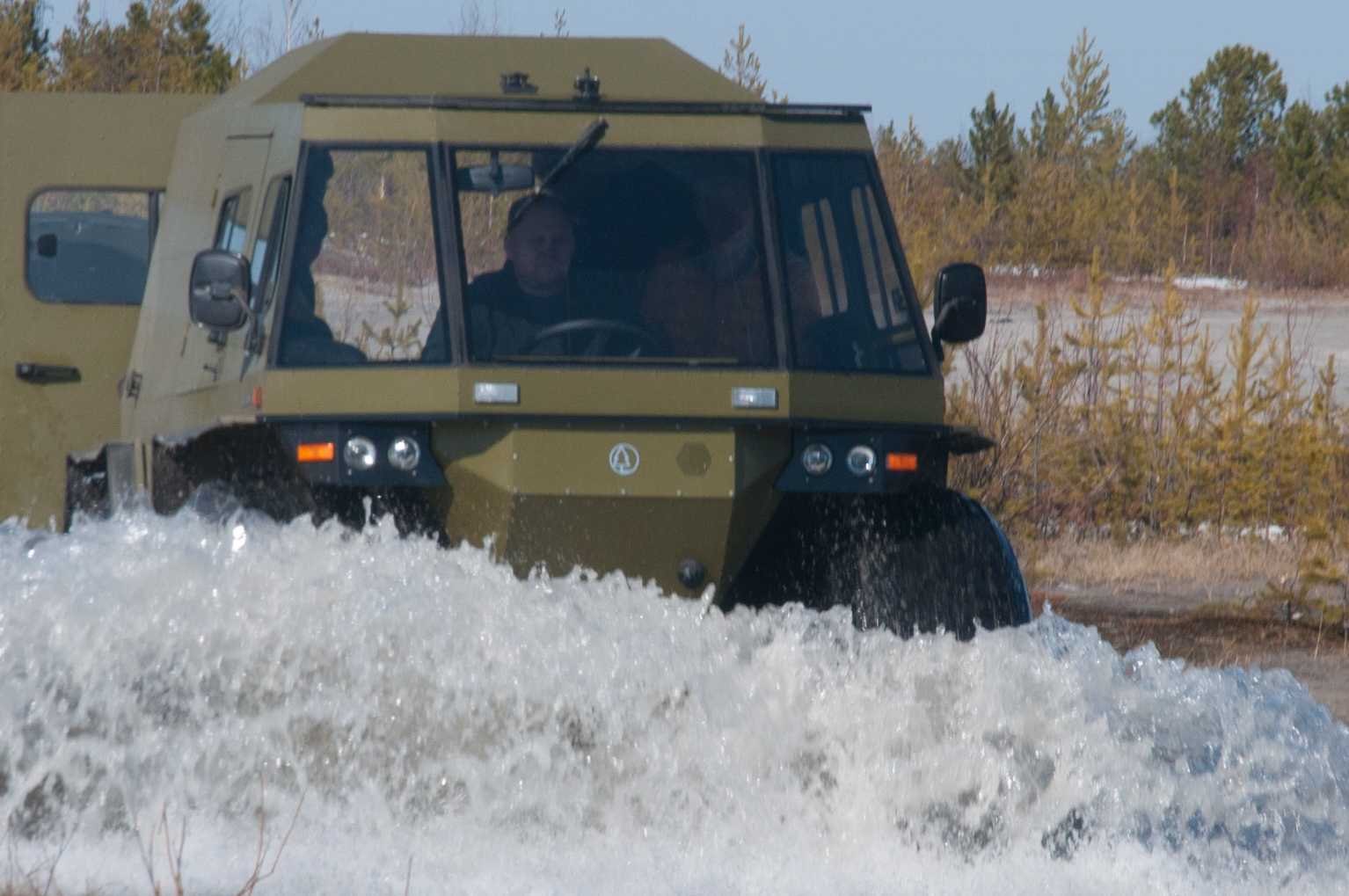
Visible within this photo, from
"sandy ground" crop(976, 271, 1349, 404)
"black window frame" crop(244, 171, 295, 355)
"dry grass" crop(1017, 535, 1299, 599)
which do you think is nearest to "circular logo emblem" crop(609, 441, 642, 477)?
"black window frame" crop(244, 171, 295, 355)

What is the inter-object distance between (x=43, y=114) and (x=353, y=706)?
16.4ft

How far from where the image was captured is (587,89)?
693 cm

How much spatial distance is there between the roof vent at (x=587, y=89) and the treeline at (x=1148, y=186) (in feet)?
25.6

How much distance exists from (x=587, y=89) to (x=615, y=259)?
625mm

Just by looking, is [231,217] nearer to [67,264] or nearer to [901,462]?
[67,264]

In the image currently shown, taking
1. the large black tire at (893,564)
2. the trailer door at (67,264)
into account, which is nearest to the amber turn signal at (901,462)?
the large black tire at (893,564)

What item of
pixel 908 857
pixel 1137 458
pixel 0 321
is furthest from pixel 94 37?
pixel 908 857

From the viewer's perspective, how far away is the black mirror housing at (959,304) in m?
7.12

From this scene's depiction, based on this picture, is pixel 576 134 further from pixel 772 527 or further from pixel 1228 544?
pixel 1228 544

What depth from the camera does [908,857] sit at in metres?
5.68

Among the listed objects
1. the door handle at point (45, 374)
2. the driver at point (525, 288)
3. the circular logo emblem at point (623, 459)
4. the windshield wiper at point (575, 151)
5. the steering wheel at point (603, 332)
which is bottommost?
the circular logo emblem at point (623, 459)

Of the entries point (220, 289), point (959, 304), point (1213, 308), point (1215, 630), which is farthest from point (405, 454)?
point (1213, 308)

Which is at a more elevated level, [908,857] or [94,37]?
[94,37]

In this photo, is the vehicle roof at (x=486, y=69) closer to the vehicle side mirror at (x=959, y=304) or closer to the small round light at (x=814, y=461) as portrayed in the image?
the vehicle side mirror at (x=959, y=304)
